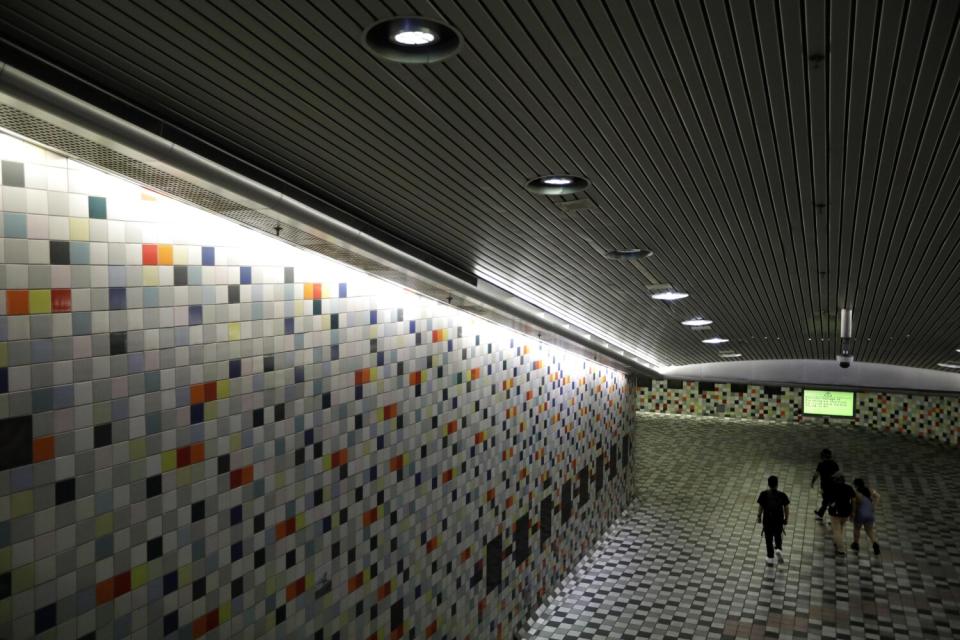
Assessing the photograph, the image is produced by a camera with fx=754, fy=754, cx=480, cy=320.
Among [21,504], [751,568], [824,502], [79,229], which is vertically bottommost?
[751,568]

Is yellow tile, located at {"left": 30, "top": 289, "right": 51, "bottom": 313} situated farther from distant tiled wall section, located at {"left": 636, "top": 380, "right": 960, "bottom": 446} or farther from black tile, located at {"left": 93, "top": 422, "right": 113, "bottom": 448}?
distant tiled wall section, located at {"left": 636, "top": 380, "right": 960, "bottom": 446}

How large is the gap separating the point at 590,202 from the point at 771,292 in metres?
2.98

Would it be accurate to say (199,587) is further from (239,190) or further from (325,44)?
(325,44)

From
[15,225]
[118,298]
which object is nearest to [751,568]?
[118,298]

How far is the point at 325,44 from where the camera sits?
170 cm

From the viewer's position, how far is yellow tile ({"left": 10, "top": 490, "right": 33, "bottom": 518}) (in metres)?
2.42

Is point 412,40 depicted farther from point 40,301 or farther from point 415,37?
point 40,301

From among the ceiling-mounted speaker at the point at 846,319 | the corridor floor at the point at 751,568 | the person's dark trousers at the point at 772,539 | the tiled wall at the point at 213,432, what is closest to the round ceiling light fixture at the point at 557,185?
the tiled wall at the point at 213,432

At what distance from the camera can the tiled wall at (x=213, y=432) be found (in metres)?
2.50

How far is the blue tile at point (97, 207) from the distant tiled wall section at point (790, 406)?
17325mm

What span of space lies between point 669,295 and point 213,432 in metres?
3.58

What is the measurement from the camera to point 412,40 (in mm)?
1702

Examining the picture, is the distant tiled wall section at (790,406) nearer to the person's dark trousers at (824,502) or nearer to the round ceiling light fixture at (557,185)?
the person's dark trousers at (824,502)

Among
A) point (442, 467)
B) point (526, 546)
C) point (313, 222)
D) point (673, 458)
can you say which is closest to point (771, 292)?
point (442, 467)
